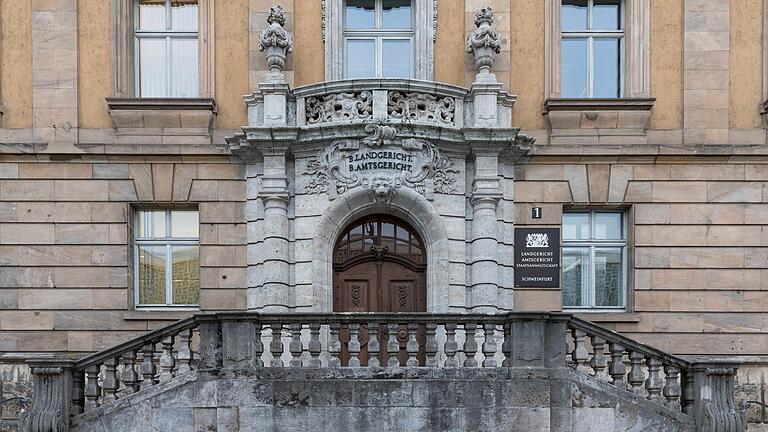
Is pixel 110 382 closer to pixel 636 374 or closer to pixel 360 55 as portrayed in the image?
pixel 360 55

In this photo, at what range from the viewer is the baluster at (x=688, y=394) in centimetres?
866

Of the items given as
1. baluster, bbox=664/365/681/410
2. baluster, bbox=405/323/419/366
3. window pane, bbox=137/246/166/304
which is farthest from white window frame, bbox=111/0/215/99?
baluster, bbox=664/365/681/410

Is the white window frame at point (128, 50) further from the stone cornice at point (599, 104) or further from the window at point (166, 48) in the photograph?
the stone cornice at point (599, 104)

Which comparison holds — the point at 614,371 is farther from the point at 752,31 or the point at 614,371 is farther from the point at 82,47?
the point at 82,47

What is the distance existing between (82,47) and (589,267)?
28.5 ft

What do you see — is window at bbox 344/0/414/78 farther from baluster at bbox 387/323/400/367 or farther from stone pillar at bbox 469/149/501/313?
baluster at bbox 387/323/400/367

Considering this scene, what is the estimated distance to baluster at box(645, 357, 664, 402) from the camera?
8602mm

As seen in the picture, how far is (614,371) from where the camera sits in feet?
28.1

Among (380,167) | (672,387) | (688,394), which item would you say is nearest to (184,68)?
(380,167)

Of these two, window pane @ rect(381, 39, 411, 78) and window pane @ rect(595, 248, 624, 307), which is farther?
window pane @ rect(381, 39, 411, 78)

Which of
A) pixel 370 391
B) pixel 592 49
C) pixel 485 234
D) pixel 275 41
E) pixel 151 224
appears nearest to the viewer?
pixel 370 391

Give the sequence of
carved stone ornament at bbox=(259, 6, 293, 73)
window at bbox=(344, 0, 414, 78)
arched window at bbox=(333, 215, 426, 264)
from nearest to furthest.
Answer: carved stone ornament at bbox=(259, 6, 293, 73), arched window at bbox=(333, 215, 426, 264), window at bbox=(344, 0, 414, 78)

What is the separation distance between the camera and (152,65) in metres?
11.5

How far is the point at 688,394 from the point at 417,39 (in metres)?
6.40
